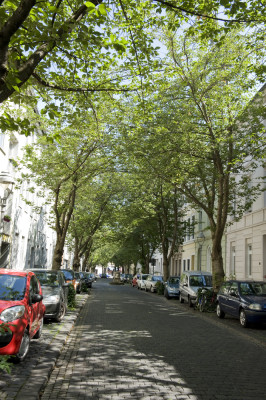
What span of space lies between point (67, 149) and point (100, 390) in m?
12.9

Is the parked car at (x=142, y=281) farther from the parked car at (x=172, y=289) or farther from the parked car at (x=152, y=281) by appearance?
the parked car at (x=172, y=289)

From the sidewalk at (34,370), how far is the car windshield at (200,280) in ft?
38.6

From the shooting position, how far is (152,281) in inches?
1377

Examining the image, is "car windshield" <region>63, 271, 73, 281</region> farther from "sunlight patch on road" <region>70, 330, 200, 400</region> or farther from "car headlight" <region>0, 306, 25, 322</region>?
"car headlight" <region>0, 306, 25, 322</region>

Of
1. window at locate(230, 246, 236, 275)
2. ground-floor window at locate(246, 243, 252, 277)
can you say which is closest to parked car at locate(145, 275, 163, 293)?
window at locate(230, 246, 236, 275)

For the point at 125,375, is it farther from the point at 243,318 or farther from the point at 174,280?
the point at 174,280

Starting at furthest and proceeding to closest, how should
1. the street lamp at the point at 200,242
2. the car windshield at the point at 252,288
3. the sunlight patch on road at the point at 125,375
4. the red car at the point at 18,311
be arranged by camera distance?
the street lamp at the point at 200,242
the car windshield at the point at 252,288
the red car at the point at 18,311
the sunlight patch on road at the point at 125,375

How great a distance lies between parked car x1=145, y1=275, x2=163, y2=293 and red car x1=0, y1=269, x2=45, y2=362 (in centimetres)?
2636

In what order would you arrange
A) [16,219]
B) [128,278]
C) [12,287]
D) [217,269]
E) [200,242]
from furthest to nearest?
[128,278], [200,242], [16,219], [217,269], [12,287]

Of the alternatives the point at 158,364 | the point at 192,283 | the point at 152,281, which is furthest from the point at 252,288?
the point at 152,281

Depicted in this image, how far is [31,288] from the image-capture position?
8.04 m

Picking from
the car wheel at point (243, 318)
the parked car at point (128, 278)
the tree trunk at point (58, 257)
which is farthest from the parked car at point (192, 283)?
the parked car at point (128, 278)

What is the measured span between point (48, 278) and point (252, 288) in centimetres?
707

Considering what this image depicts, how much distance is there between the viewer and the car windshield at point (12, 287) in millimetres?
7027
